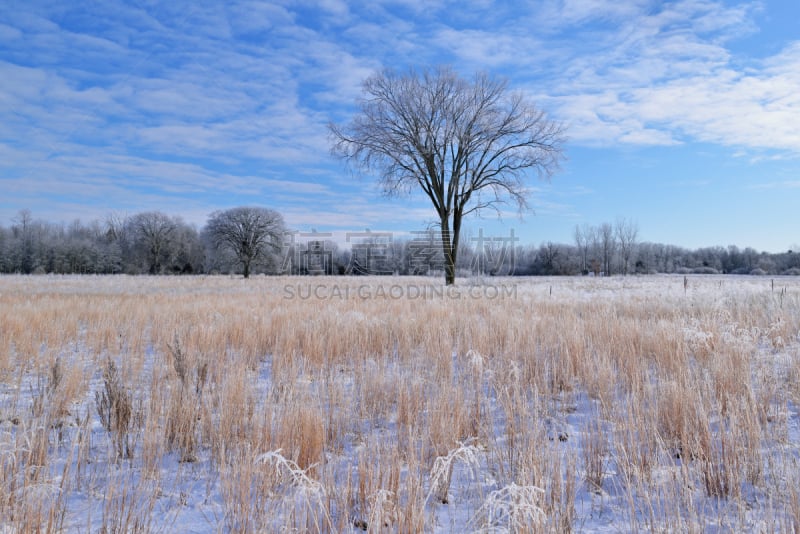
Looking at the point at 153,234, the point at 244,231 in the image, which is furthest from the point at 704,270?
the point at 153,234

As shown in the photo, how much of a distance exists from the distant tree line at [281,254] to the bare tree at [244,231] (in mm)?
101

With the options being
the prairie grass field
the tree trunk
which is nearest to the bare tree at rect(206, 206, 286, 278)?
the tree trunk

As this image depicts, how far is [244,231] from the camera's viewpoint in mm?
38688

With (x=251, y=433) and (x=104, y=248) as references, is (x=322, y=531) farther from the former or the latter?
(x=104, y=248)

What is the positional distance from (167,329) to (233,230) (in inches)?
1342

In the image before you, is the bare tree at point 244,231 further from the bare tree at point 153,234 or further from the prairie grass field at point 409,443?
the prairie grass field at point 409,443

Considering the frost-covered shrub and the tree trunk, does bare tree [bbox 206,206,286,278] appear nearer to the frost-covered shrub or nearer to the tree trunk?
the tree trunk

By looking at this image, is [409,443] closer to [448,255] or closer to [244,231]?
[448,255]

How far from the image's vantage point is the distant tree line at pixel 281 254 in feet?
127

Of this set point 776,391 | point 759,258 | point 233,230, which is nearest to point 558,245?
point 759,258

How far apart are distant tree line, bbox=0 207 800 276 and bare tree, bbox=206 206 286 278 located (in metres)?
0.10

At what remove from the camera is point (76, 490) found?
2.27 metres

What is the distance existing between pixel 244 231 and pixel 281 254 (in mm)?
6404

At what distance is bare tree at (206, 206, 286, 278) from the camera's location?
38.5 m
